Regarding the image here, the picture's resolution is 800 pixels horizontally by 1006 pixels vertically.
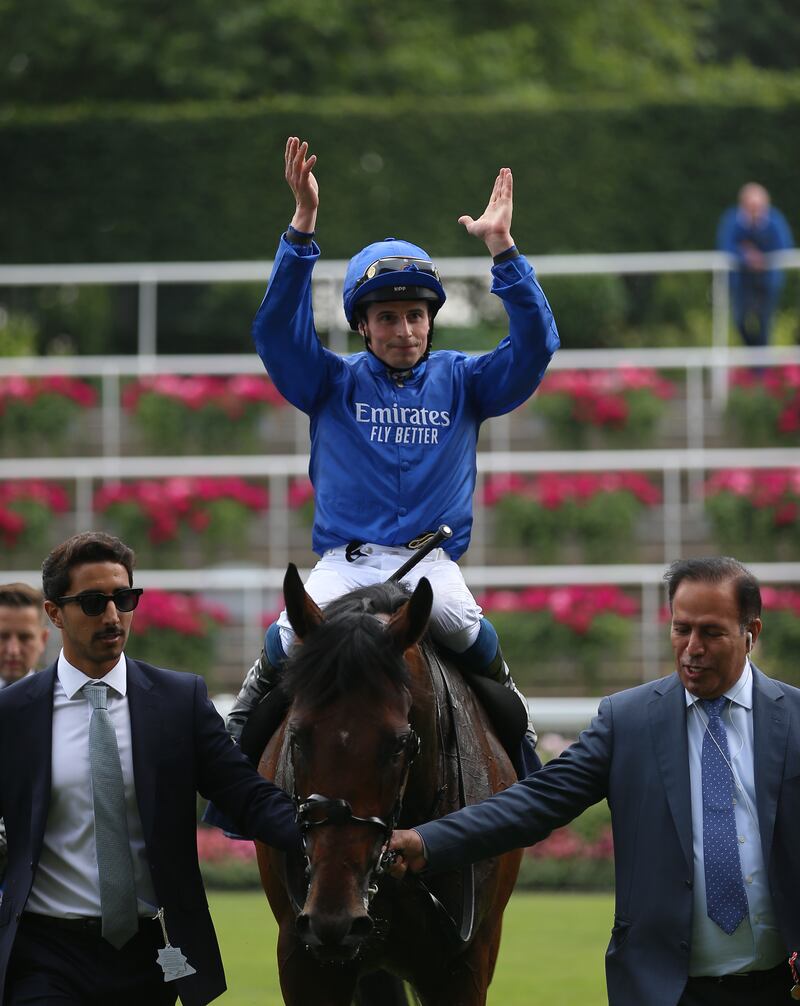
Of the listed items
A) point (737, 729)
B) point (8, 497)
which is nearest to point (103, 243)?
point (8, 497)

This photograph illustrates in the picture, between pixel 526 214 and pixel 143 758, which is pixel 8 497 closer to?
pixel 526 214

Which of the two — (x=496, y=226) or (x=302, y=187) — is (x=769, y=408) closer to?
(x=496, y=226)

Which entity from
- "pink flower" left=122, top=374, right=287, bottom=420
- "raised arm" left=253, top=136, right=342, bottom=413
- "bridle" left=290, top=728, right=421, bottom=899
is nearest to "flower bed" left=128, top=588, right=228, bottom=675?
"pink flower" left=122, top=374, right=287, bottom=420

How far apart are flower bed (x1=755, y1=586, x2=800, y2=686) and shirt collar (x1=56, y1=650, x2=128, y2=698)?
9143 millimetres

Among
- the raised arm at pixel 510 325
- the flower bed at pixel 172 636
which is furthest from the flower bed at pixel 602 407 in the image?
the raised arm at pixel 510 325

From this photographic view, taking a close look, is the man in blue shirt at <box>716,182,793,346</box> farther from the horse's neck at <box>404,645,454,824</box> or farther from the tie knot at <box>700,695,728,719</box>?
the tie knot at <box>700,695,728,719</box>

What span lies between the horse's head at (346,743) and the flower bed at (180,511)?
9860 millimetres

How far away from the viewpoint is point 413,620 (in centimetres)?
430

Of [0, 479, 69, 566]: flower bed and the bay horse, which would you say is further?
[0, 479, 69, 566]: flower bed

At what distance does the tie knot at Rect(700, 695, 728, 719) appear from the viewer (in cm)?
432

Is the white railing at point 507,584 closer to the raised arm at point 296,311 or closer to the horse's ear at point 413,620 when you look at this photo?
the raised arm at point 296,311

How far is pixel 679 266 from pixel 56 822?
1234cm

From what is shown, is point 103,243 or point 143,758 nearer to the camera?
point 143,758

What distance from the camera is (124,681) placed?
4598 millimetres
